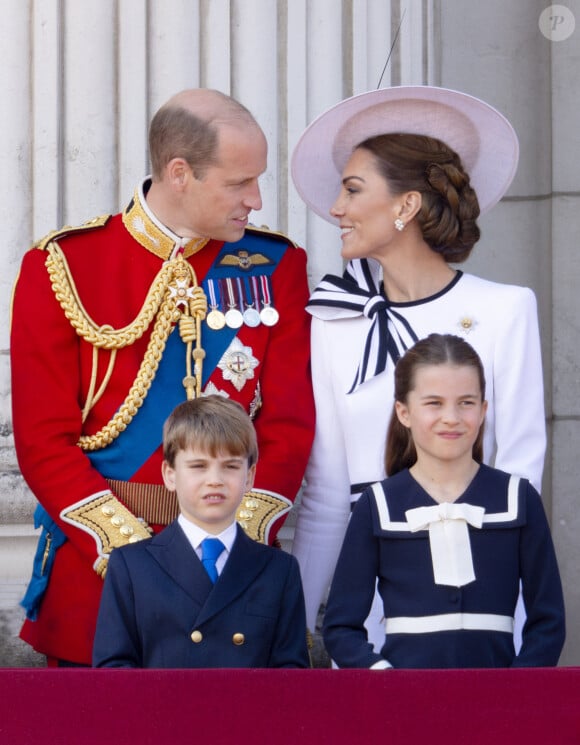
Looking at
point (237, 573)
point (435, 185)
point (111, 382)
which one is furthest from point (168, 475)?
point (435, 185)

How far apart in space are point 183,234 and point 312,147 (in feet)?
1.31

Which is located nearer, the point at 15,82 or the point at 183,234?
the point at 183,234

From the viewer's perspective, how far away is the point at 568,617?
4.77m

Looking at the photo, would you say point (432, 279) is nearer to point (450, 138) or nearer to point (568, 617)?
point (450, 138)

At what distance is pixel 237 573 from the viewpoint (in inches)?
117

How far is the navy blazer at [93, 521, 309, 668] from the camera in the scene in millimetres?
2914

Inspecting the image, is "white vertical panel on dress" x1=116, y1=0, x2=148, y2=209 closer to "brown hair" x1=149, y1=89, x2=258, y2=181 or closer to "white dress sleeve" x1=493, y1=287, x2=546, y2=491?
"brown hair" x1=149, y1=89, x2=258, y2=181

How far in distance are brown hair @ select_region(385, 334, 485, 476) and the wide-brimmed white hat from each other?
60cm

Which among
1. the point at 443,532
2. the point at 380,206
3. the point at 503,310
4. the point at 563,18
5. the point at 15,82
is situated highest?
the point at 563,18

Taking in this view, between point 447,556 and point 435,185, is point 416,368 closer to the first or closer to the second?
point 447,556

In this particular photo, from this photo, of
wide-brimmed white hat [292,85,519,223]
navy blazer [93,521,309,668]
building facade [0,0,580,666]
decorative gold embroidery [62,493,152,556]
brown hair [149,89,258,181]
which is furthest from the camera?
building facade [0,0,580,666]

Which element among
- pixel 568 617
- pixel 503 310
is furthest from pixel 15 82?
pixel 568 617

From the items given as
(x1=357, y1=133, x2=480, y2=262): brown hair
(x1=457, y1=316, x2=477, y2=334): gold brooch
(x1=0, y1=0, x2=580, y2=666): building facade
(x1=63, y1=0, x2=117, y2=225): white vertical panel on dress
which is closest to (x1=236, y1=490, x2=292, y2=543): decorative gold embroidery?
(x1=457, y1=316, x2=477, y2=334): gold brooch

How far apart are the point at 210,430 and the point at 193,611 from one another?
1.09 ft
